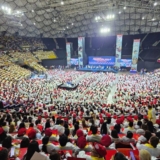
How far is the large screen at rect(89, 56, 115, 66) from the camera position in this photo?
34.8m

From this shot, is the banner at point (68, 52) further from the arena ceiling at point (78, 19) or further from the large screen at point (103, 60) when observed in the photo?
the large screen at point (103, 60)

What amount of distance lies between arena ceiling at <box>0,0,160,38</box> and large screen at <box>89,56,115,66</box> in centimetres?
671

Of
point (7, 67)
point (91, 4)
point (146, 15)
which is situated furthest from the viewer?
point (146, 15)

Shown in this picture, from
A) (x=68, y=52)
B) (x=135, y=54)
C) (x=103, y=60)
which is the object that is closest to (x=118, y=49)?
(x=135, y=54)

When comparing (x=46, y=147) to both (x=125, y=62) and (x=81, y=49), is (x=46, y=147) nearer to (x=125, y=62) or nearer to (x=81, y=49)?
(x=125, y=62)

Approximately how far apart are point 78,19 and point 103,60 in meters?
11.8

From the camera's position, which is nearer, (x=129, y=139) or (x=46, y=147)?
(x=46, y=147)

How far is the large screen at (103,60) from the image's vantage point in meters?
34.8

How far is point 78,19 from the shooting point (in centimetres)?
3362

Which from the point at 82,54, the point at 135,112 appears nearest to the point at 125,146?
the point at 135,112

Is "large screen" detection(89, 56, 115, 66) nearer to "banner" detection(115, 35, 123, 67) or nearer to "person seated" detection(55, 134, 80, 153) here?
"banner" detection(115, 35, 123, 67)

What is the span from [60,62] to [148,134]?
37131 millimetres

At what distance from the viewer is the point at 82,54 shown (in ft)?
115

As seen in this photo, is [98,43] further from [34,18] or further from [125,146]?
[125,146]
